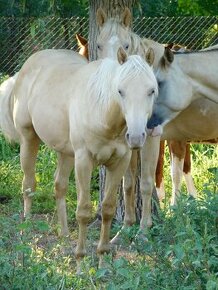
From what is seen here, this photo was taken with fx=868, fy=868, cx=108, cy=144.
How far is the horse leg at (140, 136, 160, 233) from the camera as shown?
6629 millimetres

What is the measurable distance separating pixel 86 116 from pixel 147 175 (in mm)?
1166

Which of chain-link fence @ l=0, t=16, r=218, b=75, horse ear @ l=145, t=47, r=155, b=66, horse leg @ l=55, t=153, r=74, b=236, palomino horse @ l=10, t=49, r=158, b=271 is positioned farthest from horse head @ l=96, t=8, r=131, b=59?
chain-link fence @ l=0, t=16, r=218, b=75

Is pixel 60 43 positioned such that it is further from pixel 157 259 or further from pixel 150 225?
pixel 157 259

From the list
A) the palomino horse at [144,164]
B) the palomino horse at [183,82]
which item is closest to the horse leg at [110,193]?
the palomino horse at [183,82]

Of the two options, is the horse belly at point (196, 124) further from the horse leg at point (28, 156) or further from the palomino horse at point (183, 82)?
the horse leg at point (28, 156)

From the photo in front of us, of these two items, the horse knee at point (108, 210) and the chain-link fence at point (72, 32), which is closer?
the horse knee at point (108, 210)

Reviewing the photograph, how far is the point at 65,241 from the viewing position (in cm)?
630

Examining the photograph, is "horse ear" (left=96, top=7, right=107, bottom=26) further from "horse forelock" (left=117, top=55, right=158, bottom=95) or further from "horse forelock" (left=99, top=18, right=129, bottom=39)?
"horse forelock" (left=117, top=55, right=158, bottom=95)

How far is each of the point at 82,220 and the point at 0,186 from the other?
301 cm

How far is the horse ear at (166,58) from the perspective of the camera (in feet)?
20.0

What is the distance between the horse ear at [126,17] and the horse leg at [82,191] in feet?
5.05

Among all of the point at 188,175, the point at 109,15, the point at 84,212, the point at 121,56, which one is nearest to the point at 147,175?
the point at 84,212

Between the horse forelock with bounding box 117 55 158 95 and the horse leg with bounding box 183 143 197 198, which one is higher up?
the horse forelock with bounding box 117 55 158 95

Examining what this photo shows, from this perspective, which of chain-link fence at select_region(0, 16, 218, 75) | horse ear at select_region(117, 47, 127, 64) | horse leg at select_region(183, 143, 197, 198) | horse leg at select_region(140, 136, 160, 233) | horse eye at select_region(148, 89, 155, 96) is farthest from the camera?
chain-link fence at select_region(0, 16, 218, 75)
